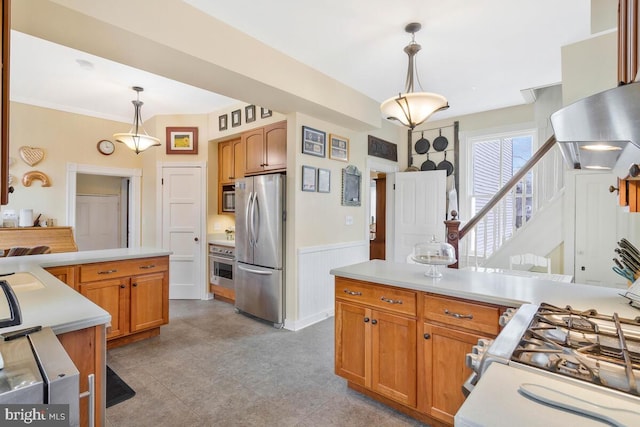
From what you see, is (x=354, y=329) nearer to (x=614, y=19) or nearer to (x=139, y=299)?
(x=139, y=299)

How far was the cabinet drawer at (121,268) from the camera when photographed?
8.87ft

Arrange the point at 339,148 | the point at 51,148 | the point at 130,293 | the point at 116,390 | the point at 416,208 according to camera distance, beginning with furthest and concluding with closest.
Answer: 1. the point at 416,208
2. the point at 51,148
3. the point at 339,148
4. the point at 130,293
5. the point at 116,390

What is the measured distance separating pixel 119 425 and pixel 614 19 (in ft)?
14.7

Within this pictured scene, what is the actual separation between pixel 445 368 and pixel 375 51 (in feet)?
8.93

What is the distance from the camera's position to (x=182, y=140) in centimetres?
476

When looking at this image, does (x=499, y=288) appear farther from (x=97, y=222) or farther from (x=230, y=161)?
(x=97, y=222)

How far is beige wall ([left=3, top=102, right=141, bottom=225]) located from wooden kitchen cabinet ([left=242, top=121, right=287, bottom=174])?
2516 millimetres

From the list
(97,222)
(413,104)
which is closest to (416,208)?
(413,104)

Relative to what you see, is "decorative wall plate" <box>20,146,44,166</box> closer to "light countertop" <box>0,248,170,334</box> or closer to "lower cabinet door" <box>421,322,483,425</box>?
"light countertop" <box>0,248,170,334</box>

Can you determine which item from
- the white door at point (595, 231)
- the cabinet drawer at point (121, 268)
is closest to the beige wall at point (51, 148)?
the cabinet drawer at point (121, 268)

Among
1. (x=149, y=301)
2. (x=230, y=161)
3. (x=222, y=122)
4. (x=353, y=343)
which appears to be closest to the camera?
(x=353, y=343)

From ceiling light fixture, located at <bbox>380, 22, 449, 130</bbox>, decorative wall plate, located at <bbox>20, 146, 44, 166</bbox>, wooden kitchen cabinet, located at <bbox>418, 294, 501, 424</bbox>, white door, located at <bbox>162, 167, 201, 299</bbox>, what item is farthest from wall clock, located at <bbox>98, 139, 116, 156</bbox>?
wooden kitchen cabinet, located at <bbox>418, 294, 501, 424</bbox>

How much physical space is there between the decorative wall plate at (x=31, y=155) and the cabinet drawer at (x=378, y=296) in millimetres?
4673

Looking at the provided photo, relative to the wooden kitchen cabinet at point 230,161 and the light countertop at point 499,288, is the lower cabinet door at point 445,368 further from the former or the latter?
the wooden kitchen cabinet at point 230,161
